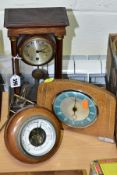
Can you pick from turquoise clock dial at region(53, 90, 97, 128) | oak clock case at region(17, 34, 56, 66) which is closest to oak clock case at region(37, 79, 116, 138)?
turquoise clock dial at region(53, 90, 97, 128)

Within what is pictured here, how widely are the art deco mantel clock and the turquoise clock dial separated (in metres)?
0.12

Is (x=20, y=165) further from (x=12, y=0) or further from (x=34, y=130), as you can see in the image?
(x=12, y=0)

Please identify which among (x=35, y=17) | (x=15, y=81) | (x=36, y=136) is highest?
(x=35, y=17)

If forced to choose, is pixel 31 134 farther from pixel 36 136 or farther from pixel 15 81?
pixel 15 81

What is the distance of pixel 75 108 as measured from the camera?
114cm

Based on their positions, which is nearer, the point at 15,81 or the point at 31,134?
the point at 31,134

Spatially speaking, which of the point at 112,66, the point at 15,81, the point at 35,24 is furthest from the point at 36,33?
the point at 112,66

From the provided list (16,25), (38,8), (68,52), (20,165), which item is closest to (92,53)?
(68,52)

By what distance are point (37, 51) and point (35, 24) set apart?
97 millimetres

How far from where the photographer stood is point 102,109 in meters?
1.12

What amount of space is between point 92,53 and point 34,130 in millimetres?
471

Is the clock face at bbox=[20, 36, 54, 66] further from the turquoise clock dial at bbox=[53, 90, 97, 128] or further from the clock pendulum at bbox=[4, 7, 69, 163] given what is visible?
the turquoise clock dial at bbox=[53, 90, 97, 128]

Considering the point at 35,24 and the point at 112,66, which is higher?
the point at 35,24

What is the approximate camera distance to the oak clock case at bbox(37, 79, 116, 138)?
43.4 inches
